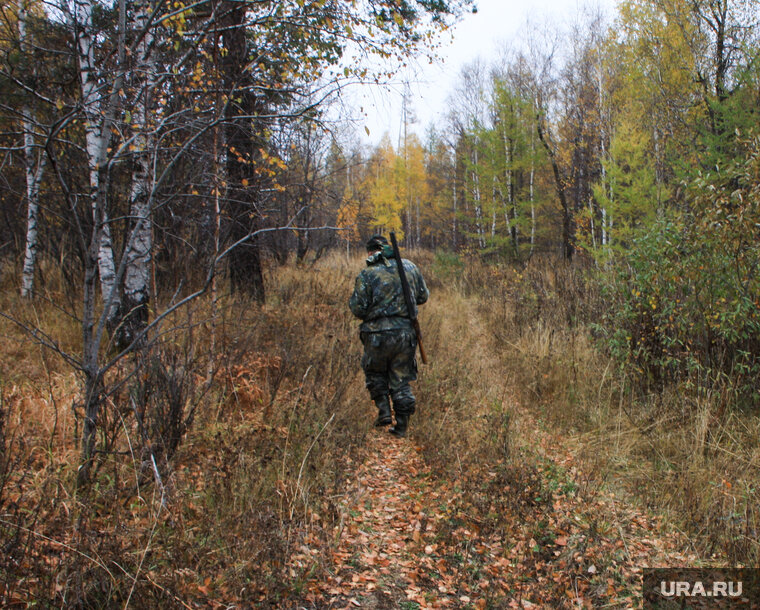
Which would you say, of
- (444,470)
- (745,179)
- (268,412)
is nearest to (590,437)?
(444,470)

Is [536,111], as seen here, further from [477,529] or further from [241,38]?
[477,529]

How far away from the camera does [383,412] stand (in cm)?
499

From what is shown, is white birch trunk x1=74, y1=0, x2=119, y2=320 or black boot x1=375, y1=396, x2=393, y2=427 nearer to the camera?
white birch trunk x1=74, y1=0, x2=119, y2=320

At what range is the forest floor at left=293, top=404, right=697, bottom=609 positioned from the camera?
2529mm

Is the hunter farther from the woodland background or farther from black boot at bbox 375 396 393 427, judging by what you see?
the woodland background

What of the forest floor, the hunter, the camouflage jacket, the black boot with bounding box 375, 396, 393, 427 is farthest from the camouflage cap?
the forest floor

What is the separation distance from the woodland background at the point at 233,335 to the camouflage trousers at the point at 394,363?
1.19 feet

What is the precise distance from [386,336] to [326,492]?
6.26 feet

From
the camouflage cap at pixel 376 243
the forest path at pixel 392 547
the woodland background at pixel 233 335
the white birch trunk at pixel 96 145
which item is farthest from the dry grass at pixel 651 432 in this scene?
the white birch trunk at pixel 96 145

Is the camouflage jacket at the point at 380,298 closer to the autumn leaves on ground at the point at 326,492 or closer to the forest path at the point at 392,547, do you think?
the autumn leaves on ground at the point at 326,492

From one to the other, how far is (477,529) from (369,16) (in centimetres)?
637

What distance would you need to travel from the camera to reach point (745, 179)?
3861 millimetres

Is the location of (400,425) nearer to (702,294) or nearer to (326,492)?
(326,492)

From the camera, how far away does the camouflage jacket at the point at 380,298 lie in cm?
488
